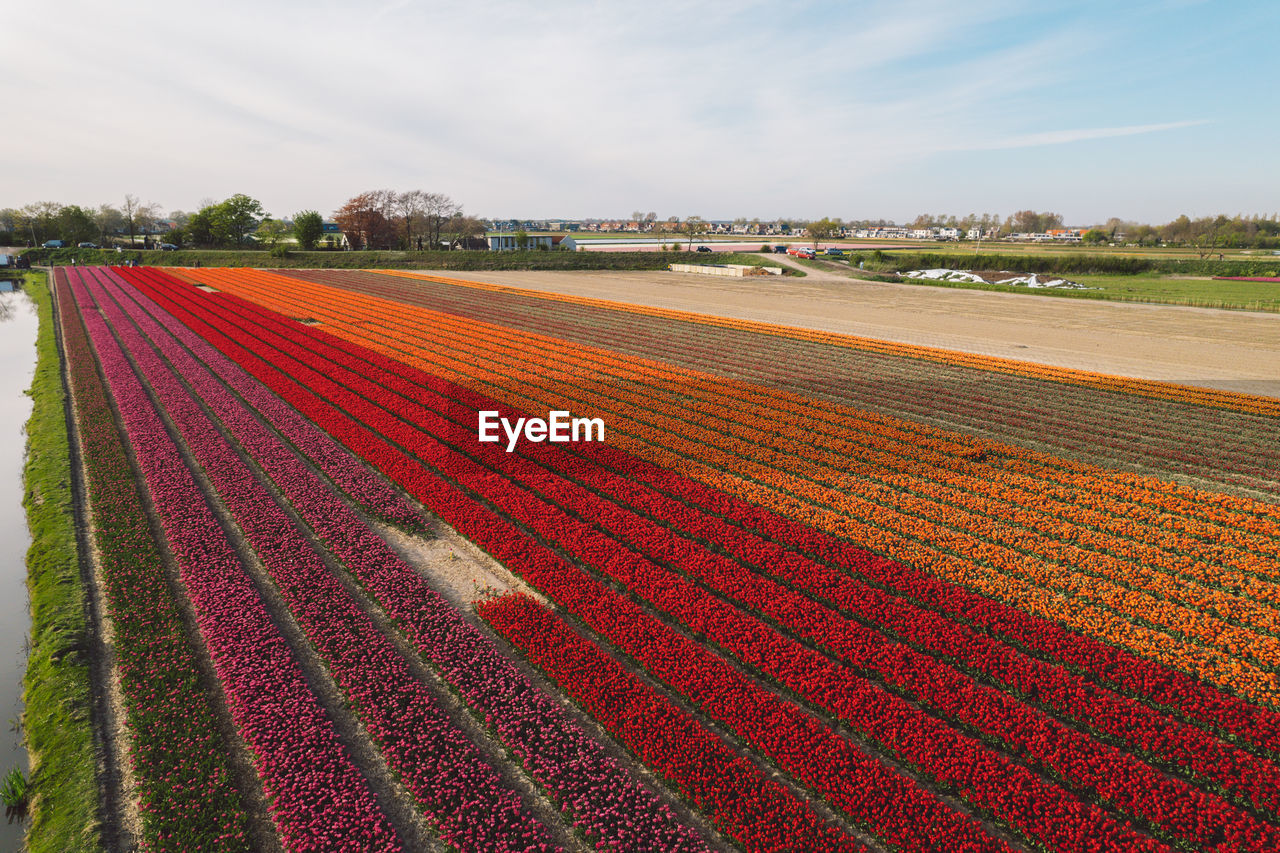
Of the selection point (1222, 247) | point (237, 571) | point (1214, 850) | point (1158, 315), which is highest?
point (1222, 247)

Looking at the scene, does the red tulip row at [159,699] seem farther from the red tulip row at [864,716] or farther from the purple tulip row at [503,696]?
the red tulip row at [864,716]

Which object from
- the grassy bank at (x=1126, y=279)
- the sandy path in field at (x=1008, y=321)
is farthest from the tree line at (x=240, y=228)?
the grassy bank at (x=1126, y=279)

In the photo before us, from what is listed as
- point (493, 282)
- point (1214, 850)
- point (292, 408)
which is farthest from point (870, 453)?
point (493, 282)

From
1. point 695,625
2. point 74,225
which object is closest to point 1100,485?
point 695,625

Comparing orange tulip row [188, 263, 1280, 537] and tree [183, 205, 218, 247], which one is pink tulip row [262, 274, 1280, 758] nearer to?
orange tulip row [188, 263, 1280, 537]

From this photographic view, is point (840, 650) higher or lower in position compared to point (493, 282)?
lower

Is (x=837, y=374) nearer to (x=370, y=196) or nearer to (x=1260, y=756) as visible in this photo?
(x=1260, y=756)
